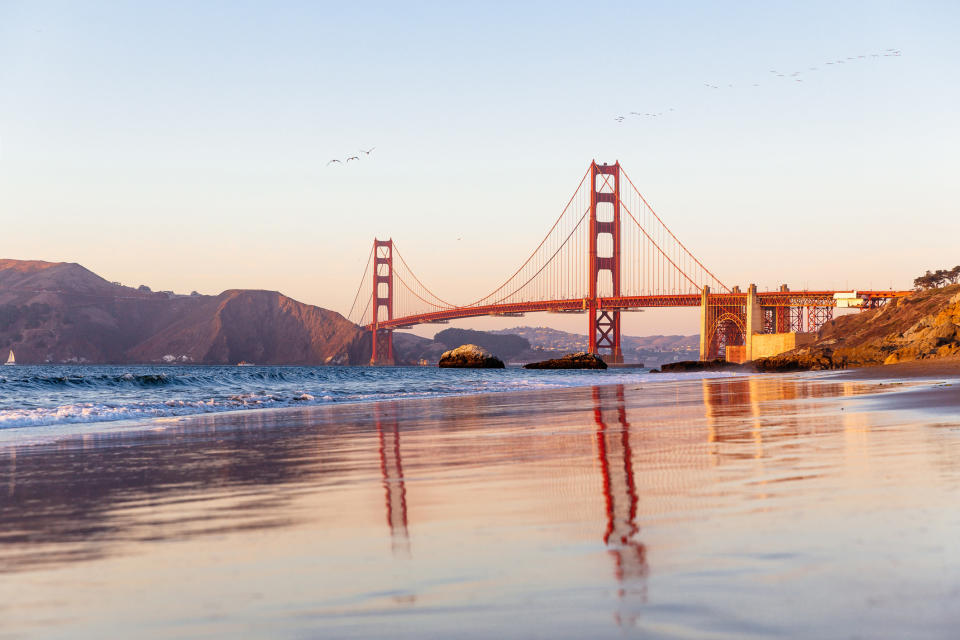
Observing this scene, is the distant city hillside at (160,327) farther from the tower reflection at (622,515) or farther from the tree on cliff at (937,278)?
the tower reflection at (622,515)

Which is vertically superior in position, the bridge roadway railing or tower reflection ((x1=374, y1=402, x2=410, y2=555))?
the bridge roadway railing

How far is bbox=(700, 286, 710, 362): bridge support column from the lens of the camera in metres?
66.9

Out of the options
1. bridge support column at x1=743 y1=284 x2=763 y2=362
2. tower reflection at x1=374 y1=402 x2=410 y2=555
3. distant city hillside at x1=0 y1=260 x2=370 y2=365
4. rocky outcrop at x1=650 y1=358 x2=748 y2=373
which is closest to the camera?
tower reflection at x1=374 y1=402 x2=410 y2=555

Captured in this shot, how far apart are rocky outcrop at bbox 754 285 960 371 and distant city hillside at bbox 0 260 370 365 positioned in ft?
266

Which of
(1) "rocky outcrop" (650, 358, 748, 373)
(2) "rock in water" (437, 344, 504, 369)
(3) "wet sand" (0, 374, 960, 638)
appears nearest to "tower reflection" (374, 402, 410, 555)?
(3) "wet sand" (0, 374, 960, 638)

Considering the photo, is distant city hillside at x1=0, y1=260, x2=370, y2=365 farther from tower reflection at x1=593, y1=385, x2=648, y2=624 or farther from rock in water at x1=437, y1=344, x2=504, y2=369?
tower reflection at x1=593, y1=385, x2=648, y2=624

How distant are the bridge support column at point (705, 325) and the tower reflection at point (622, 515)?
61.7 meters

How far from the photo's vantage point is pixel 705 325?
66.8 m

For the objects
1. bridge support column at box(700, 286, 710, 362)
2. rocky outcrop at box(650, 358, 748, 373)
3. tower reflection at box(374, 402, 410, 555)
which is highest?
bridge support column at box(700, 286, 710, 362)

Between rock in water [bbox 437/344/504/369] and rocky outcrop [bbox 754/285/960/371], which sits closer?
rocky outcrop [bbox 754/285/960/371]

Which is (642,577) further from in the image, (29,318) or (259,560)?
(29,318)

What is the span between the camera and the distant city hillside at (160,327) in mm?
138750

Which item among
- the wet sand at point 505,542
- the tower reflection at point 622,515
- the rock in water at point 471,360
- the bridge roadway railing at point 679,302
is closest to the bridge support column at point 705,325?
the bridge roadway railing at point 679,302

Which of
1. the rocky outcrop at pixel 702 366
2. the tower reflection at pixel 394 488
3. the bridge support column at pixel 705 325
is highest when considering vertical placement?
the bridge support column at pixel 705 325
